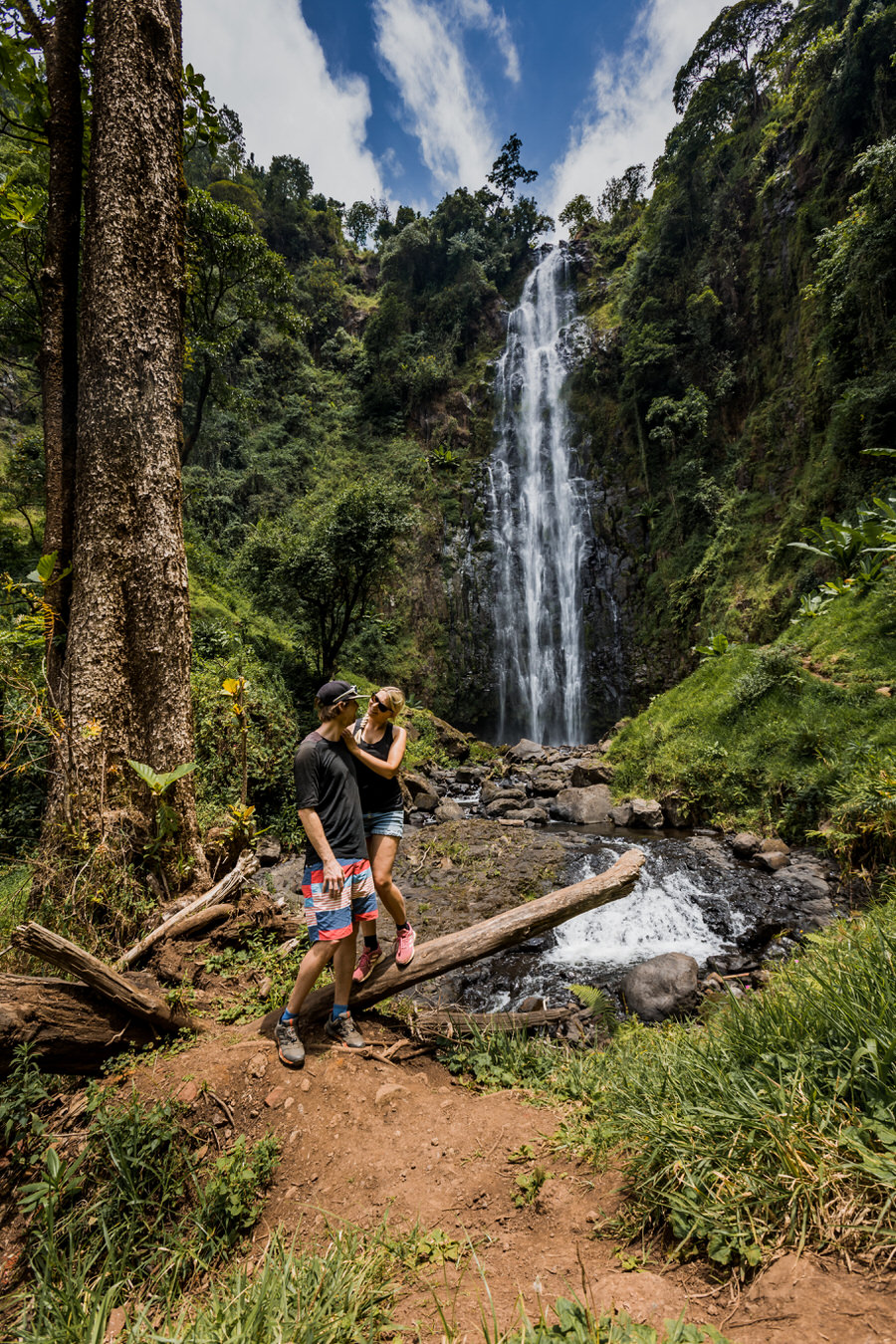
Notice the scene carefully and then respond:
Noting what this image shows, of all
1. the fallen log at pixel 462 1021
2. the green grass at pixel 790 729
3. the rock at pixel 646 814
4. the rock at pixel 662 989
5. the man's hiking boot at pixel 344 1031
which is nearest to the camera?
the man's hiking boot at pixel 344 1031

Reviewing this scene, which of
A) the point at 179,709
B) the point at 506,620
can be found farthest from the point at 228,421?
the point at 179,709

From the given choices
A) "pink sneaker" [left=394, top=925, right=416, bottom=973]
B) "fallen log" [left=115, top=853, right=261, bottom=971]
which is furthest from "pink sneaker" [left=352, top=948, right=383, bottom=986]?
"fallen log" [left=115, top=853, right=261, bottom=971]

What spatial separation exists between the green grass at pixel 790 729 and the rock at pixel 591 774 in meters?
0.69

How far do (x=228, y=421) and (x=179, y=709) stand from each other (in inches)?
921

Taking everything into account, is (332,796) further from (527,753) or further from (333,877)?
(527,753)

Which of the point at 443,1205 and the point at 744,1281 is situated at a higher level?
the point at 744,1281

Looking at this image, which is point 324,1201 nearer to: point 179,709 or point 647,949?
point 179,709

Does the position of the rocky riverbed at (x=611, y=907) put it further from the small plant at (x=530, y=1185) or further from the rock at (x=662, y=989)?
the small plant at (x=530, y=1185)

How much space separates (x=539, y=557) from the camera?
72.0 ft

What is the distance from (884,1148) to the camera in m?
1.47

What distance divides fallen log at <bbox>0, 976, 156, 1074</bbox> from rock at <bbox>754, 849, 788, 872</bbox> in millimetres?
7224

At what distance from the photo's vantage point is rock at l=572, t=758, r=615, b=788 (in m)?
11.8

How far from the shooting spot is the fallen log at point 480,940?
3.29 m

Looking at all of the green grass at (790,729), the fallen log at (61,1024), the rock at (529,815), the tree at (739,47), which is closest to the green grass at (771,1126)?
the fallen log at (61,1024)
